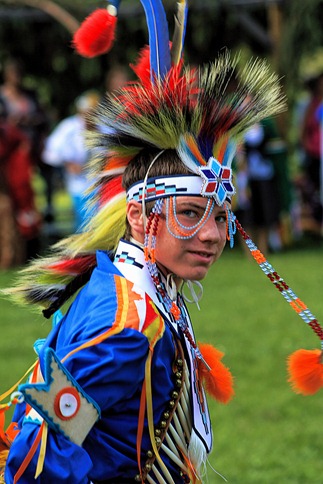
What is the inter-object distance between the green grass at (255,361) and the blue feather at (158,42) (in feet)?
7.72

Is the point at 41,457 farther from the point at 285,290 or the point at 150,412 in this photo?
the point at 285,290

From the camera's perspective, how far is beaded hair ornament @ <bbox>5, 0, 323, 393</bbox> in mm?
2531

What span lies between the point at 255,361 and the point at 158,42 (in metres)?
3.81

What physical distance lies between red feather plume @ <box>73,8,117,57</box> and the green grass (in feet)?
7.68

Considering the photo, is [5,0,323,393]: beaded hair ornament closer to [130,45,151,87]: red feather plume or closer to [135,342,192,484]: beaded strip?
[130,45,151,87]: red feather plume

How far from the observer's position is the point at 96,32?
2.82m

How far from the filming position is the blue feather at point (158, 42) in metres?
2.67

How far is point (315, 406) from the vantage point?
5398mm

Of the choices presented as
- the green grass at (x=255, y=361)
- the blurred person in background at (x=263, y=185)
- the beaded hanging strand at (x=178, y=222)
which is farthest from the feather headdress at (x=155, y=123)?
the blurred person in background at (x=263, y=185)

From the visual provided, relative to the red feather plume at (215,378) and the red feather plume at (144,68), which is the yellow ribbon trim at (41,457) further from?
the red feather plume at (144,68)

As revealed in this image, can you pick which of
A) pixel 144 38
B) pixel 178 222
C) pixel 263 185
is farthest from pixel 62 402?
pixel 144 38

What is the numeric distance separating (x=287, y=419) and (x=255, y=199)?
520cm

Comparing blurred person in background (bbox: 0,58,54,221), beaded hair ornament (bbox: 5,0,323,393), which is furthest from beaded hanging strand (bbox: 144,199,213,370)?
blurred person in background (bbox: 0,58,54,221)

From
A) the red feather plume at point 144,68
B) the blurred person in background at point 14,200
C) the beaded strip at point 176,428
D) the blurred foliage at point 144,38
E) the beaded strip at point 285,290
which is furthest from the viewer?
the blurred foliage at point 144,38
